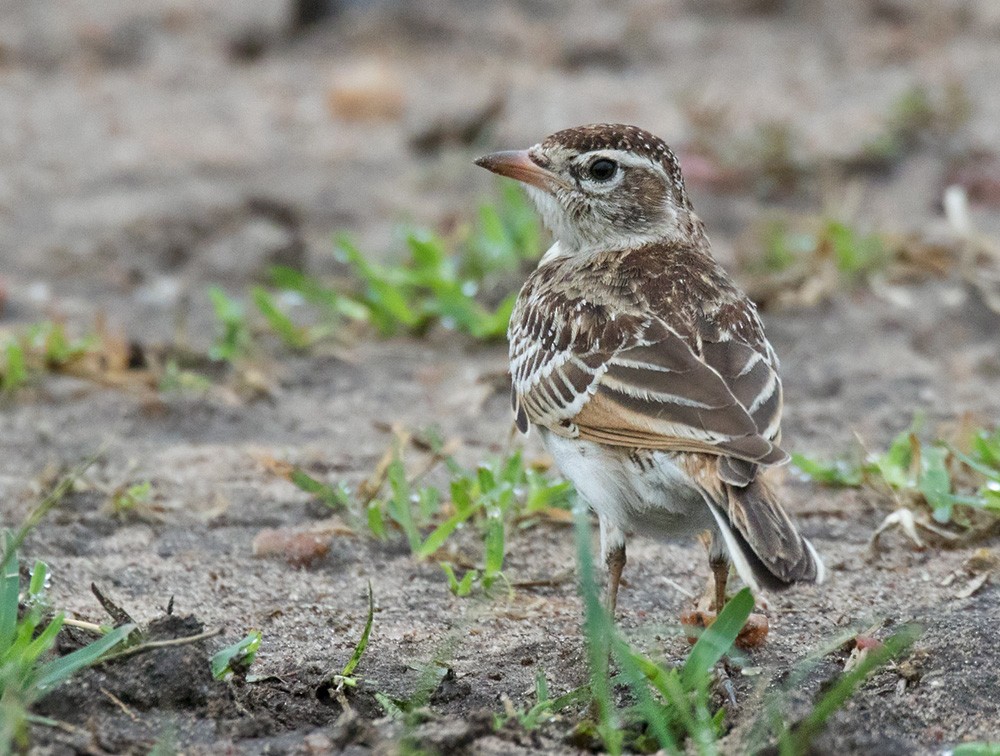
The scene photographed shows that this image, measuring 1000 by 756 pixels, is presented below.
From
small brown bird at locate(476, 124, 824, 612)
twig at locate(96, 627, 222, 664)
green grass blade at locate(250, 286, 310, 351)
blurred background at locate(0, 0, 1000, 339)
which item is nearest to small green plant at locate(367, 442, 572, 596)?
small brown bird at locate(476, 124, 824, 612)

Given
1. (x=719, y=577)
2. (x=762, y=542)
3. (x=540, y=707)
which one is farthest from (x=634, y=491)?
(x=540, y=707)

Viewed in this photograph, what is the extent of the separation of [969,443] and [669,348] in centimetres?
181

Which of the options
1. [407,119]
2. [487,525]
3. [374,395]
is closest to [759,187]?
[407,119]

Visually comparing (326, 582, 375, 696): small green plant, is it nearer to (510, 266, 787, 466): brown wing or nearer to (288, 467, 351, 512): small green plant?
(510, 266, 787, 466): brown wing

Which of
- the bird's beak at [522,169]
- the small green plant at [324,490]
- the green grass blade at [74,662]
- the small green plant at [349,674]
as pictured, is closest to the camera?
the green grass blade at [74,662]

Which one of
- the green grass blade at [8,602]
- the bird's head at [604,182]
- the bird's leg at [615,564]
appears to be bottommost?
the bird's leg at [615,564]

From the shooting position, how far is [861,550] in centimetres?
515

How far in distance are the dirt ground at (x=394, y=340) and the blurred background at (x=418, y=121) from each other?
3 centimetres

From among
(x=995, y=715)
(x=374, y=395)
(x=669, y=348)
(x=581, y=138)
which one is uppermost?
(x=581, y=138)

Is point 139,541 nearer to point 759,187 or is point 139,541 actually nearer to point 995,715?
point 995,715

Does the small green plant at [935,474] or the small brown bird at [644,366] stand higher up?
the small brown bird at [644,366]

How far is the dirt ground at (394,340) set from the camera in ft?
13.1

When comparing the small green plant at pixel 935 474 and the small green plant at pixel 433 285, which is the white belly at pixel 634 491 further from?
the small green plant at pixel 433 285

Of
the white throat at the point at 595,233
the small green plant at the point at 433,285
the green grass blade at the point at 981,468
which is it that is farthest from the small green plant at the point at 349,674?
the small green plant at the point at 433,285
